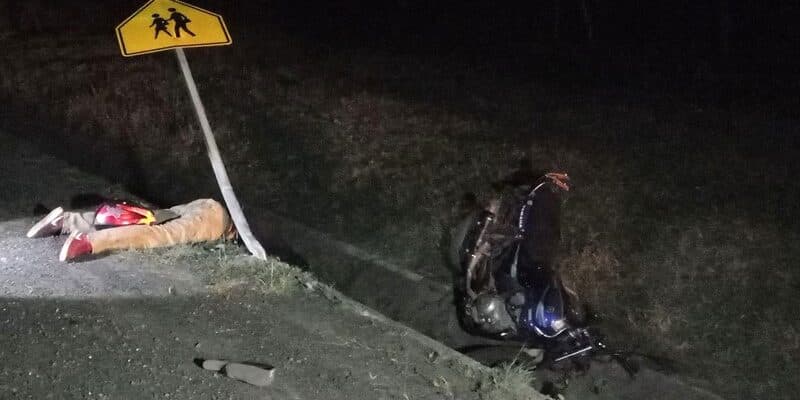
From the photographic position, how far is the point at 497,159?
9.41 metres

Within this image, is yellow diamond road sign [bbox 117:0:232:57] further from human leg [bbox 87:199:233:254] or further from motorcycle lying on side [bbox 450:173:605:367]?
motorcycle lying on side [bbox 450:173:605:367]

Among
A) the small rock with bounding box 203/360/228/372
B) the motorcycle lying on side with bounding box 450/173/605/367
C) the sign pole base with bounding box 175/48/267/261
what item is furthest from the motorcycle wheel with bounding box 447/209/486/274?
the small rock with bounding box 203/360/228/372

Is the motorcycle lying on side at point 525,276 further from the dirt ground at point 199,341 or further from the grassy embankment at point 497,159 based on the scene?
the grassy embankment at point 497,159

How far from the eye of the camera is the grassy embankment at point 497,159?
21.1 feet

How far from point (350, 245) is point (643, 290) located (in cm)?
253

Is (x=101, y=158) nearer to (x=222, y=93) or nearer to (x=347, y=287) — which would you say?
(x=222, y=93)

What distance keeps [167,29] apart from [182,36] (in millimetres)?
124

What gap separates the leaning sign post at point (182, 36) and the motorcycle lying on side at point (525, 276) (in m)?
1.67

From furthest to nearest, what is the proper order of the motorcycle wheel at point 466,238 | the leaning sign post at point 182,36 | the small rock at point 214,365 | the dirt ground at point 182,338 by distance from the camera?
the leaning sign post at point 182,36, the motorcycle wheel at point 466,238, the small rock at point 214,365, the dirt ground at point 182,338

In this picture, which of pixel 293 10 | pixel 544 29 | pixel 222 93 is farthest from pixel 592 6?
pixel 222 93

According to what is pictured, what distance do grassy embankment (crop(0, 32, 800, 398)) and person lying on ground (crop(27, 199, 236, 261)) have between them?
1.54 meters

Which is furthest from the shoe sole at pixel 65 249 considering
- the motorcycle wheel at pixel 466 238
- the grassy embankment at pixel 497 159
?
the motorcycle wheel at pixel 466 238

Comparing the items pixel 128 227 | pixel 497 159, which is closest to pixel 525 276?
pixel 128 227

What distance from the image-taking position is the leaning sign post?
21.1ft
